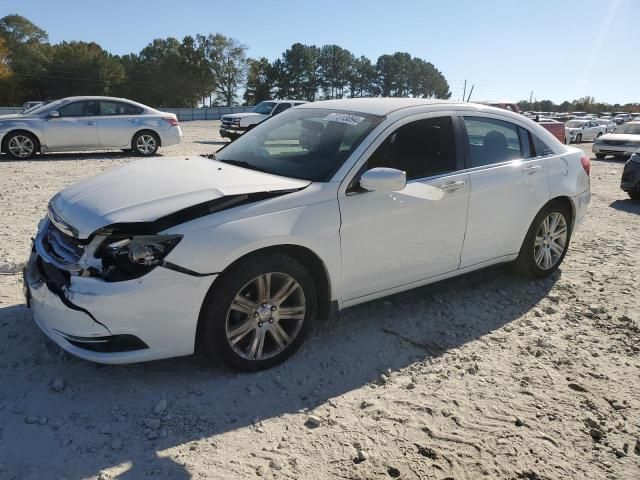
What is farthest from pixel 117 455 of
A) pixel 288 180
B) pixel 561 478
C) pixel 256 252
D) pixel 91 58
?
pixel 91 58

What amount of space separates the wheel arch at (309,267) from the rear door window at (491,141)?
167 centimetres

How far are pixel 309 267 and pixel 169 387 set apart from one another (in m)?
1.14

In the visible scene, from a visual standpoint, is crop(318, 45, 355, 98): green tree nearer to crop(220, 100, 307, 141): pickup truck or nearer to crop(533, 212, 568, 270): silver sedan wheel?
crop(220, 100, 307, 141): pickup truck

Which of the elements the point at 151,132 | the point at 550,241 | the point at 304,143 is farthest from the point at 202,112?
the point at 304,143

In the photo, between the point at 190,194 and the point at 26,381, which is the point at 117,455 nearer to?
the point at 26,381

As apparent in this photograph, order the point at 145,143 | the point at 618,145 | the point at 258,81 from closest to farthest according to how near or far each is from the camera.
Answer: the point at 145,143, the point at 618,145, the point at 258,81

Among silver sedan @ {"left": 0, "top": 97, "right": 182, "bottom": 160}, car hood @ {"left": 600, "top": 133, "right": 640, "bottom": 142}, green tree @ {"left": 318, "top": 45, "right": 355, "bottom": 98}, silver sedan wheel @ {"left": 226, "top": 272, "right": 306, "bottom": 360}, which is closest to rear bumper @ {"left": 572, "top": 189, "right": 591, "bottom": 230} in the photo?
silver sedan wheel @ {"left": 226, "top": 272, "right": 306, "bottom": 360}

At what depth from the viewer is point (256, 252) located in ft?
10.6

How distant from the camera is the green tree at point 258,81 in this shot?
320 feet

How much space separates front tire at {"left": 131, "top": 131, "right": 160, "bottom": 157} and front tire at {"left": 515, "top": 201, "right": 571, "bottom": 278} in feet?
36.1

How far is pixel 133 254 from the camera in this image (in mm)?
2943

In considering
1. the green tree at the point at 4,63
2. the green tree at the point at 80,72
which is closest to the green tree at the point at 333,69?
the green tree at the point at 80,72

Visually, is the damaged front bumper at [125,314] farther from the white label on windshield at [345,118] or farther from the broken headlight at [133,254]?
the white label on windshield at [345,118]

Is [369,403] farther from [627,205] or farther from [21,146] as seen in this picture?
[21,146]
